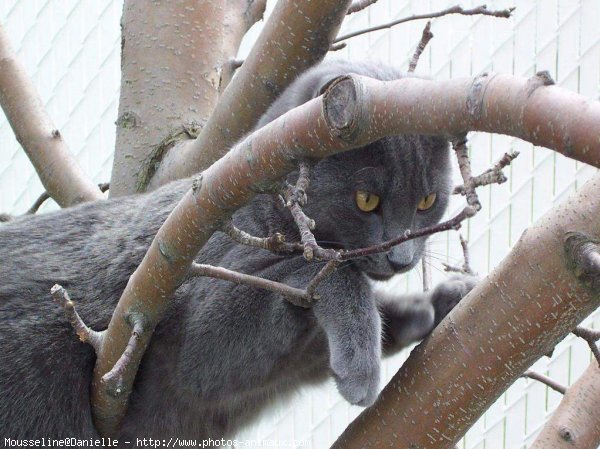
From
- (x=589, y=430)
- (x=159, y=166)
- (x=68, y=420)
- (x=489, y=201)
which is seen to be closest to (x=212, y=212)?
(x=68, y=420)

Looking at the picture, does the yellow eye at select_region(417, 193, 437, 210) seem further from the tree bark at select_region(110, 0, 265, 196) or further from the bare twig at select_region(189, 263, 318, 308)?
the tree bark at select_region(110, 0, 265, 196)

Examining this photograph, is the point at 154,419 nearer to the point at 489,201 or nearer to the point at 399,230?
the point at 399,230

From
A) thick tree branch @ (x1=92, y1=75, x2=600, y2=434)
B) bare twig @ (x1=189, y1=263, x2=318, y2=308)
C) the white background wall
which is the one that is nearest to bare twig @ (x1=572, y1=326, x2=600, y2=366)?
thick tree branch @ (x1=92, y1=75, x2=600, y2=434)

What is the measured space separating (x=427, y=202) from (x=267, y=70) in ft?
1.44

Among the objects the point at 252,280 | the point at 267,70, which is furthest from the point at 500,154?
the point at 252,280

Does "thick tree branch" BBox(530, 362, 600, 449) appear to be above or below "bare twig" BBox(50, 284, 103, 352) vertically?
below

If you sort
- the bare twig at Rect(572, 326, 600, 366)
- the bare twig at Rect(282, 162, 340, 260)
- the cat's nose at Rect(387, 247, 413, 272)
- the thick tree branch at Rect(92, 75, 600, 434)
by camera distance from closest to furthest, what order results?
the thick tree branch at Rect(92, 75, 600, 434)
the bare twig at Rect(282, 162, 340, 260)
the bare twig at Rect(572, 326, 600, 366)
the cat's nose at Rect(387, 247, 413, 272)

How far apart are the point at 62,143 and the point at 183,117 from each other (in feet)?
1.03

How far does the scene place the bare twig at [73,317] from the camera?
1103 mm

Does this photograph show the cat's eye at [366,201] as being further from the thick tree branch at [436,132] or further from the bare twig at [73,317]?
the bare twig at [73,317]

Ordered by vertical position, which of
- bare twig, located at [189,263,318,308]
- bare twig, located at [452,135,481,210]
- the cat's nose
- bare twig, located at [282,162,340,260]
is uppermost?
bare twig, located at [452,135,481,210]

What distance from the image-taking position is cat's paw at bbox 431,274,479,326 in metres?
1.52

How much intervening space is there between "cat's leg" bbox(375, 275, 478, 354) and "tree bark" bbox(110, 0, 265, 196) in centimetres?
66

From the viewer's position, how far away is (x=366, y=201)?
54.6 inches
